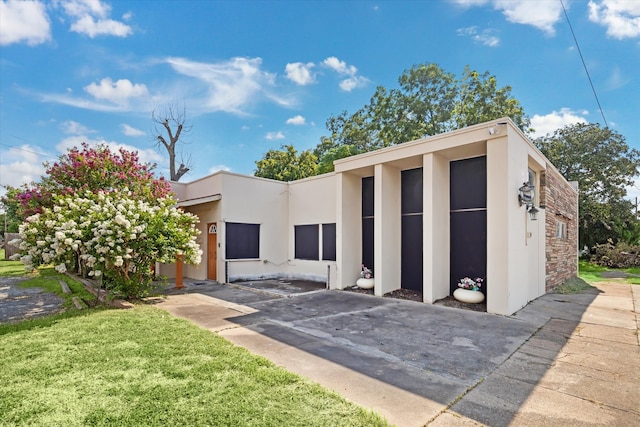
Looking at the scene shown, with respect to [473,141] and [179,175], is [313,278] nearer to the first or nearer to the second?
[473,141]

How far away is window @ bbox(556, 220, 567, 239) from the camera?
38.1ft

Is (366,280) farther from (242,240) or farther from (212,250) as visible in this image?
(212,250)

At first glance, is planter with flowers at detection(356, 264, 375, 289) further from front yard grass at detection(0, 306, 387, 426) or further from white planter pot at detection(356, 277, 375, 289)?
front yard grass at detection(0, 306, 387, 426)

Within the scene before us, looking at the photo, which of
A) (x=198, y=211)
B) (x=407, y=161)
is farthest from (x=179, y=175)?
(x=407, y=161)

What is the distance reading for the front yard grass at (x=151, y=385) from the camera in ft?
8.90

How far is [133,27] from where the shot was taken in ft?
32.7

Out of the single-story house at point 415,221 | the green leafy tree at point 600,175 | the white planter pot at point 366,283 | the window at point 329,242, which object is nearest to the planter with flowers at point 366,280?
the white planter pot at point 366,283

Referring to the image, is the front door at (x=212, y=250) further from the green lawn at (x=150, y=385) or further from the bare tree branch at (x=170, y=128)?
the bare tree branch at (x=170, y=128)

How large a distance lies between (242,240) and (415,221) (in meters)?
6.63

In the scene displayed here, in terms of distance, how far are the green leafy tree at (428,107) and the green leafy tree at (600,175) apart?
364 centimetres

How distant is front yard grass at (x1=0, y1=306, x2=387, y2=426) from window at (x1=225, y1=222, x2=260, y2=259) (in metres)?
6.95

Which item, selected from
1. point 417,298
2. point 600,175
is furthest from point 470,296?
point 600,175

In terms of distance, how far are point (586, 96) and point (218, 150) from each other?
1666cm

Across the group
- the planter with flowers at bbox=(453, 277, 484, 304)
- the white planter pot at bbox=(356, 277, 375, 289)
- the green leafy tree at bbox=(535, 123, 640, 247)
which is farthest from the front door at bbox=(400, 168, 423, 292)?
the green leafy tree at bbox=(535, 123, 640, 247)
